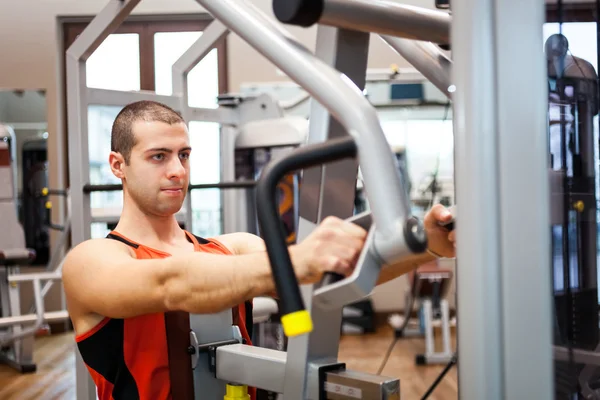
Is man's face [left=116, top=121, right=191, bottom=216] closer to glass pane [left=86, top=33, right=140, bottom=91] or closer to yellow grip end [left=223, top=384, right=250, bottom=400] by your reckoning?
yellow grip end [left=223, top=384, right=250, bottom=400]

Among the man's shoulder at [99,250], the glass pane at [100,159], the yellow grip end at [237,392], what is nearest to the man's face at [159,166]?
the man's shoulder at [99,250]

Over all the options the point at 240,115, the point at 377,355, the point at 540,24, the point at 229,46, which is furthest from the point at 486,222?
the point at 229,46

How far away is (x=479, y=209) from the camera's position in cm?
79

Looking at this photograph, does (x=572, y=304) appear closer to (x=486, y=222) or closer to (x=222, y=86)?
(x=486, y=222)

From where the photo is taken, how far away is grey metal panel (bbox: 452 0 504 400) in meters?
0.79

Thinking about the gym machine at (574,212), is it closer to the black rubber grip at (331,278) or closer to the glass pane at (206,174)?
the black rubber grip at (331,278)

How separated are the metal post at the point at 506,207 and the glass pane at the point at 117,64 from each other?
6.08 m

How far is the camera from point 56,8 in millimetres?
6621

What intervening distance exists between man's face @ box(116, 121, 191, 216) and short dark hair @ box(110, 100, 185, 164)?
12 mm

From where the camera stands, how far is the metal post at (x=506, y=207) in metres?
0.79

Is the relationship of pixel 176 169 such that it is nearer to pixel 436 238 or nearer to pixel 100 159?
pixel 436 238

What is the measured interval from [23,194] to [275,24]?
5.71 metres

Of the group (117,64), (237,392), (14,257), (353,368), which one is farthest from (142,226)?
(117,64)

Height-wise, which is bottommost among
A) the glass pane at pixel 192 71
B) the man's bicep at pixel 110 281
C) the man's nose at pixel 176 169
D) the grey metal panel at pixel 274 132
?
the man's bicep at pixel 110 281
